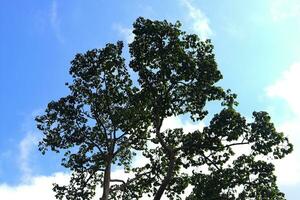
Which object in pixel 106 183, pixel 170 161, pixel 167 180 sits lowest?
pixel 167 180

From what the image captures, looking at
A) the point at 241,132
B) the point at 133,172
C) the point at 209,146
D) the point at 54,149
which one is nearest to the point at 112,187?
the point at 133,172

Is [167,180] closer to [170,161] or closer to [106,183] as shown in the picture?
[170,161]

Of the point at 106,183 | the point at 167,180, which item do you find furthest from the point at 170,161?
the point at 106,183

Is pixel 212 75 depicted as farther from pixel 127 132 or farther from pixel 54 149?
pixel 54 149

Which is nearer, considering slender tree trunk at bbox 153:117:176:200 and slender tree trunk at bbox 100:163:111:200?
slender tree trunk at bbox 153:117:176:200

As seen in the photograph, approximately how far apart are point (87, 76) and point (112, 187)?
7.51 metres

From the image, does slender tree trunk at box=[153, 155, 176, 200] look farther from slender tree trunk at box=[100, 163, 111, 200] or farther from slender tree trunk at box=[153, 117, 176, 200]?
slender tree trunk at box=[100, 163, 111, 200]

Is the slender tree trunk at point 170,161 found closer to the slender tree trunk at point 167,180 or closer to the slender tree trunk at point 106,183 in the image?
the slender tree trunk at point 167,180

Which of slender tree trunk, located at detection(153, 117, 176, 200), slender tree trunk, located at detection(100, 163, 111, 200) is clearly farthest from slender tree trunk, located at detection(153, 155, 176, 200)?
slender tree trunk, located at detection(100, 163, 111, 200)

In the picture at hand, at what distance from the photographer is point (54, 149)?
32531mm

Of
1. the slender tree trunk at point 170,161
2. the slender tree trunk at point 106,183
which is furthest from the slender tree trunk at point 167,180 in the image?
the slender tree trunk at point 106,183

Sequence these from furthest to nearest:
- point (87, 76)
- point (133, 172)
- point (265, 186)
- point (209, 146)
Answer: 1. point (133, 172)
2. point (87, 76)
3. point (209, 146)
4. point (265, 186)

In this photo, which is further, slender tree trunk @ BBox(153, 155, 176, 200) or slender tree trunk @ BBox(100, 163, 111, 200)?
slender tree trunk @ BBox(100, 163, 111, 200)

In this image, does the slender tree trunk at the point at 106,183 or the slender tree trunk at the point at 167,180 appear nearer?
the slender tree trunk at the point at 167,180
